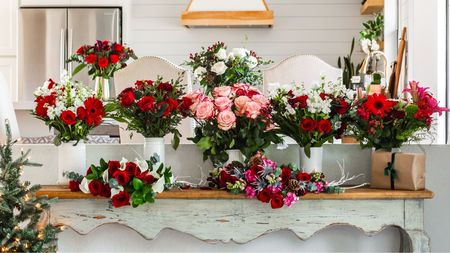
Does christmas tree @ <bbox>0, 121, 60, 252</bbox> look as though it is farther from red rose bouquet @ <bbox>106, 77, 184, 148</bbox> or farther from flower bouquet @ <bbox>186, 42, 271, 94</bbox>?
flower bouquet @ <bbox>186, 42, 271, 94</bbox>

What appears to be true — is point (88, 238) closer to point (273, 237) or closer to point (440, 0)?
point (273, 237)

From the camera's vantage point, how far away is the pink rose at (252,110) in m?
2.49

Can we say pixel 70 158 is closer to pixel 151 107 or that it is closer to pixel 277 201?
pixel 151 107

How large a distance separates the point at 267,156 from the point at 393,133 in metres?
0.47

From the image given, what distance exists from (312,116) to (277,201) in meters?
0.36

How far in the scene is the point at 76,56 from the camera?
392cm

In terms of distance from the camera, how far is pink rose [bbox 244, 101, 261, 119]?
98.1 inches

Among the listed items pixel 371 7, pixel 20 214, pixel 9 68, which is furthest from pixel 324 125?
pixel 9 68

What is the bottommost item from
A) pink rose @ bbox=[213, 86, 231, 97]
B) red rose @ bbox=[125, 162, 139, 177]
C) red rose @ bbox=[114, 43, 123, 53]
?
red rose @ bbox=[125, 162, 139, 177]

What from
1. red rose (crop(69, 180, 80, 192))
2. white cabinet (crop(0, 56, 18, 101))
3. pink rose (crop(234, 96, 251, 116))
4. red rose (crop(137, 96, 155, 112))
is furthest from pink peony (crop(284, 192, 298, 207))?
white cabinet (crop(0, 56, 18, 101))

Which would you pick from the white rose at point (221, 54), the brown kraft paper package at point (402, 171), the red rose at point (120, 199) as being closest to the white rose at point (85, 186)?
the red rose at point (120, 199)

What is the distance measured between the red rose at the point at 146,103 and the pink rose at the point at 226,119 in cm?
24

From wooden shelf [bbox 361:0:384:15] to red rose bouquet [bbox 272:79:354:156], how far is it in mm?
3444

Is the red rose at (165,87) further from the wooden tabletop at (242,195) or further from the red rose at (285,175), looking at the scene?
the red rose at (285,175)
